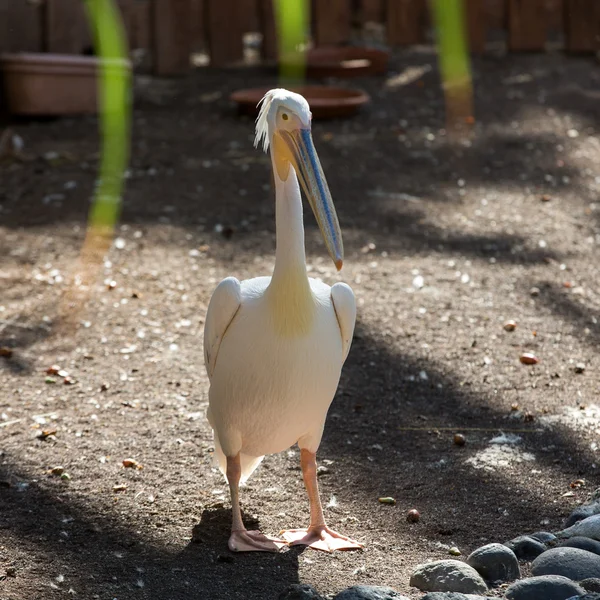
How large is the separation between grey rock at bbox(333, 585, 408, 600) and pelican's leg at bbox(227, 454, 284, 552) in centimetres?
48

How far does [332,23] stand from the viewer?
30.5 ft

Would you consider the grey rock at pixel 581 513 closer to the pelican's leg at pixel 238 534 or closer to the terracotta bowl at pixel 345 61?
the pelican's leg at pixel 238 534

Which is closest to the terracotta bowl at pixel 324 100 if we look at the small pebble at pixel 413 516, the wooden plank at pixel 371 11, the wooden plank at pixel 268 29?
the wooden plank at pixel 268 29

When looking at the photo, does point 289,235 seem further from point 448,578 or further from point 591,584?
point 591,584

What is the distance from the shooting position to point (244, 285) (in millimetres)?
3100

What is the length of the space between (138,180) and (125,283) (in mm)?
1519

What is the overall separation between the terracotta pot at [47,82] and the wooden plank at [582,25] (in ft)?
13.6

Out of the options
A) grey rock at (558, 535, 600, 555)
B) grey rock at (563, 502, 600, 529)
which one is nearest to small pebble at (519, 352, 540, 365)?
grey rock at (563, 502, 600, 529)

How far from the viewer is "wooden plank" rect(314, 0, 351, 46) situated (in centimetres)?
923

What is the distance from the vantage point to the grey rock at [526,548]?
2988 millimetres

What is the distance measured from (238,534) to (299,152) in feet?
3.87

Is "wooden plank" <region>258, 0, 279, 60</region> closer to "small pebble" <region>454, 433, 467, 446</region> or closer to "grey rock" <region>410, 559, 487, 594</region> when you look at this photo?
"small pebble" <region>454, 433, 467, 446</region>

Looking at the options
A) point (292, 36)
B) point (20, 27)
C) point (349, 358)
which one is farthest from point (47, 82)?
point (349, 358)

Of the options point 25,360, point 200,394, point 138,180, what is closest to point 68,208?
point 138,180
